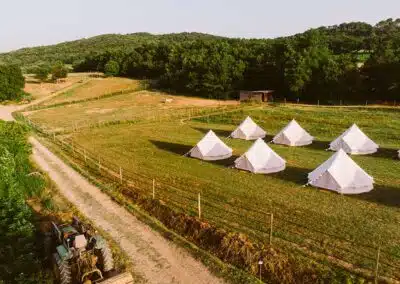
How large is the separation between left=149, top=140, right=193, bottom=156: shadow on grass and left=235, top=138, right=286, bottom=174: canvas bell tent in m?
7.44

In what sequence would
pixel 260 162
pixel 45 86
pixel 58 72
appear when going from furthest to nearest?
pixel 58 72
pixel 45 86
pixel 260 162

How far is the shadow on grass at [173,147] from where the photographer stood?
35303 millimetres

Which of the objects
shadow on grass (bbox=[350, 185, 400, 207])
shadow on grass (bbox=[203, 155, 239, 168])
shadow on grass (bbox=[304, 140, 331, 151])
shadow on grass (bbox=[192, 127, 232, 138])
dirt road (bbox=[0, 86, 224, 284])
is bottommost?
dirt road (bbox=[0, 86, 224, 284])

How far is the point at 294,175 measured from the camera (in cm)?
2728

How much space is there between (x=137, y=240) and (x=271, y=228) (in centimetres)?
563

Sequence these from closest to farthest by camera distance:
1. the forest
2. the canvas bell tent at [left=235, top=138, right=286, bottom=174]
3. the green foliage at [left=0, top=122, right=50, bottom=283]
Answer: the green foliage at [left=0, top=122, right=50, bottom=283], the canvas bell tent at [left=235, top=138, right=286, bottom=174], the forest

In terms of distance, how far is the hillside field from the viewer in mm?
17500

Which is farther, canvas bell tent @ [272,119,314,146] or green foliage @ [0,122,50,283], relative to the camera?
canvas bell tent @ [272,119,314,146]

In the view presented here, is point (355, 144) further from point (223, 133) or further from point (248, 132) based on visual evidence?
point (223, 133)

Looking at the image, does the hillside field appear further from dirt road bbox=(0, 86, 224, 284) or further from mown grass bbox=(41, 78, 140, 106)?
mown grass bbox=(41, 78, 140, 106)

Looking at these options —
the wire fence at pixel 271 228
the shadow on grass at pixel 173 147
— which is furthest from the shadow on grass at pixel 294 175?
the shadow on grass at pixel 173 147

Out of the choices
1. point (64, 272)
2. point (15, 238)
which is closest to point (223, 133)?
point (15, 238)

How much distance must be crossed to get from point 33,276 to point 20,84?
70.4 metres

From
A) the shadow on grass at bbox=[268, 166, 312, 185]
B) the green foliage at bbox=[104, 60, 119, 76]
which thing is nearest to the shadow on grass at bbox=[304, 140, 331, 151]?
the shadow on grass at bbox=[268, 166, 312, 185]
